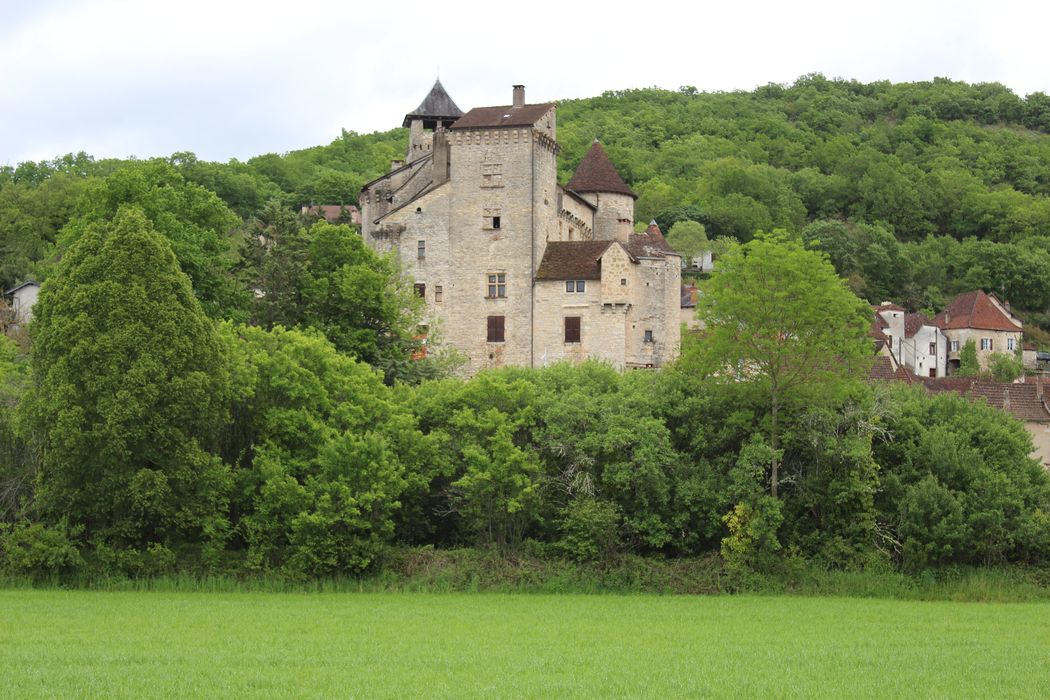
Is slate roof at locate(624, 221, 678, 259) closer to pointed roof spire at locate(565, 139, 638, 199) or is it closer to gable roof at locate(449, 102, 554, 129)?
pointed roof spire at locate(565, 139, 638, 199)

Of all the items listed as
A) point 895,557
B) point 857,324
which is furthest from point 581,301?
point 895,557

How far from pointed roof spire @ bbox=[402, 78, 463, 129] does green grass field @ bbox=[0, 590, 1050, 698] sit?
48.2 meters

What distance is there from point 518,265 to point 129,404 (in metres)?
32.2

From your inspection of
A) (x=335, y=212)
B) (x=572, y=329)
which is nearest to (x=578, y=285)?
(x=572, y=329)

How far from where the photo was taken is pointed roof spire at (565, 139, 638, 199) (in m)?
77.9

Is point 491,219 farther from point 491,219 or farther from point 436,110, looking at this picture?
point 436,110

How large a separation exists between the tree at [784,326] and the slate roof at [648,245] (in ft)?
80.3

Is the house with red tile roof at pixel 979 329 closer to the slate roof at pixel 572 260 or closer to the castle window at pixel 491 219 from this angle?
the slate roof at pixel 572 260

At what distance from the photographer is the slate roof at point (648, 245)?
71.4 metres

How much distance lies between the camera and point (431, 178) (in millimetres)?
73812

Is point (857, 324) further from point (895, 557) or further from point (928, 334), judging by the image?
point (928, 334)

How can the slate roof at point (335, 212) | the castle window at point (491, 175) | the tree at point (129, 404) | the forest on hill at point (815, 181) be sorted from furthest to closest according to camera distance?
the forest on hill at point (815, 181) → the slate roof at point (335, 212) → the castle window at point (491, 175) → the tree at point (129, 404)

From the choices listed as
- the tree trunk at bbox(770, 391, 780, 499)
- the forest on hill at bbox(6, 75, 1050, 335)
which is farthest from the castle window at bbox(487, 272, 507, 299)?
the forest on hill at bbox(6, 75, 1050, 335)

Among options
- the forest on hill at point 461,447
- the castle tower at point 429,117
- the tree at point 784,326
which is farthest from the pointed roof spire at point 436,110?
the tree at point 784,326
